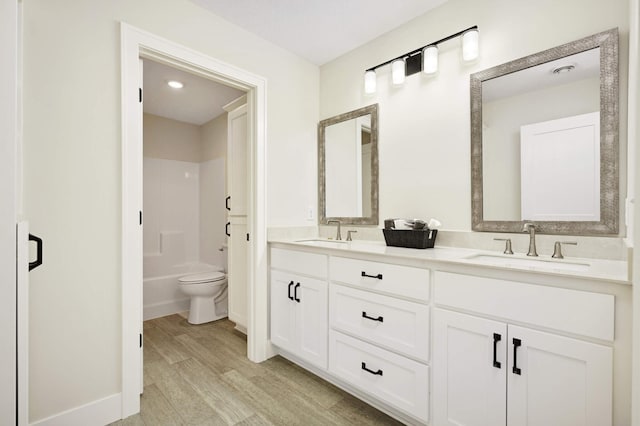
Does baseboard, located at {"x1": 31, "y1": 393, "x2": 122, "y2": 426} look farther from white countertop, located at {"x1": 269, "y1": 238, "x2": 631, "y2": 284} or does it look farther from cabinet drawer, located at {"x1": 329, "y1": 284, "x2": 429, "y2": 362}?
white countertop, located at {"x1": 269, "y1": 238, "x2": 631, "y2": 284}

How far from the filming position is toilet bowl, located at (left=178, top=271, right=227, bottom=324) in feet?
10.1

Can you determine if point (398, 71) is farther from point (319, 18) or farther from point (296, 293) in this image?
point (296, 293)

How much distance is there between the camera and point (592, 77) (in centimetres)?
144

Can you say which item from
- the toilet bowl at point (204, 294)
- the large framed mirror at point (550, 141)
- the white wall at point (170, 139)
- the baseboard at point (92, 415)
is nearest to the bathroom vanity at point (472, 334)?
the large framed mirror at point (550, 141)

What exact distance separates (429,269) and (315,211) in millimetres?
1452

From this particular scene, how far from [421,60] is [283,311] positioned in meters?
2.02

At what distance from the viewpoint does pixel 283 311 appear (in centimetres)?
223

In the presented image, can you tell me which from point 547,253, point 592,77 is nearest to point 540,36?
point 592,77

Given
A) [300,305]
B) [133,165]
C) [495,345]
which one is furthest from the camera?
[300,305]

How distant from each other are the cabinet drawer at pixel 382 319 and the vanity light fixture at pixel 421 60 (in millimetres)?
1488

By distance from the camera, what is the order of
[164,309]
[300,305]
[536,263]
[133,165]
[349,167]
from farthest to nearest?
1. [164,309]
2. [349,167]
3. [300,305]
4. [133,165]
5. [536,263]

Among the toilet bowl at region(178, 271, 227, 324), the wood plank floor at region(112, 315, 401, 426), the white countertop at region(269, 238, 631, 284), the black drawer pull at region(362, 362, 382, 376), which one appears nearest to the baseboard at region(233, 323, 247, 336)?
the wood plank floor at region(112, 315, 401, 426)

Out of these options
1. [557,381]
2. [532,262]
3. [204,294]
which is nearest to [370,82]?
[532,262]

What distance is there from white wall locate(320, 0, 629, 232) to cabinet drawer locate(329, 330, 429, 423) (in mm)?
900
